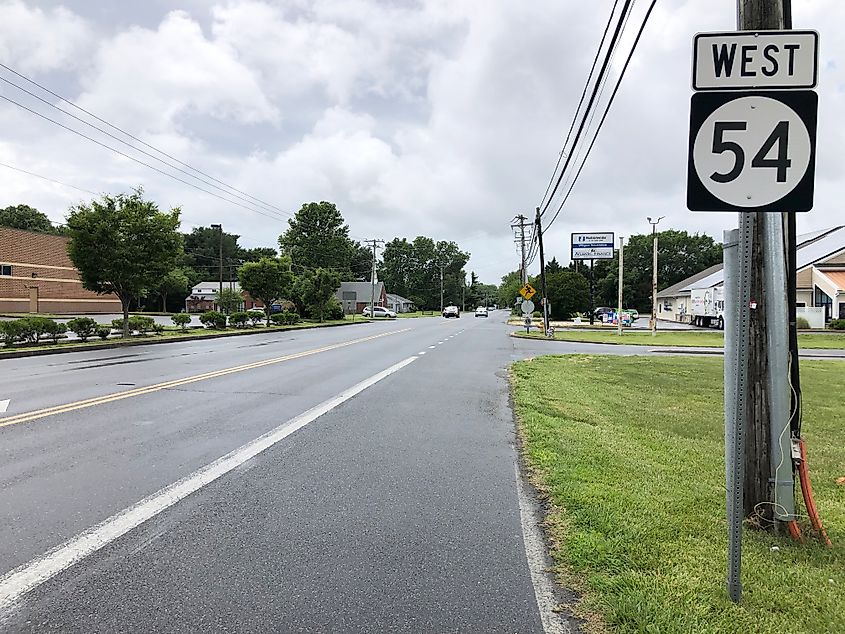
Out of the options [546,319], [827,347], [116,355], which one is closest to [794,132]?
[116,355]

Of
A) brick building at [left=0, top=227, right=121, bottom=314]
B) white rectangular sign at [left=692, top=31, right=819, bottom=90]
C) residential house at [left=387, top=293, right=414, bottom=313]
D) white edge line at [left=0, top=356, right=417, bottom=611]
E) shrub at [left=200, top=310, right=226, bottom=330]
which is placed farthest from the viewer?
residential house at [left=387, top=293, right=414, bottom=313]

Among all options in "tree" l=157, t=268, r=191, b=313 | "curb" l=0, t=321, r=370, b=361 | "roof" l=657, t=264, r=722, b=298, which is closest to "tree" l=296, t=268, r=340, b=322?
"curb" l=0, t=321, r=370, b=361

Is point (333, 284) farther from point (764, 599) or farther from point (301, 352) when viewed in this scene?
point (764, 599)

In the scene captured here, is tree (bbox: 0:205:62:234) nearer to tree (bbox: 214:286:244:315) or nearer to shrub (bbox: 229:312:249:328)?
tree (bbox: 214:286:244:315)

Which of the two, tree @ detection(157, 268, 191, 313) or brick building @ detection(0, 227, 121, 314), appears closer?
brick building @ detection(0, 227, 121, 314)

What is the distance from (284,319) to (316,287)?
6540mm

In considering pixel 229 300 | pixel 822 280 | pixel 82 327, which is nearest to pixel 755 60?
pixel 82 327

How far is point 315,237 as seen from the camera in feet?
298

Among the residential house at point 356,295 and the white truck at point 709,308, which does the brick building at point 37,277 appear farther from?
the white truck at point 709,308

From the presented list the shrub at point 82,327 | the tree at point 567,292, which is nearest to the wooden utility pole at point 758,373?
the shrub at point 82,327

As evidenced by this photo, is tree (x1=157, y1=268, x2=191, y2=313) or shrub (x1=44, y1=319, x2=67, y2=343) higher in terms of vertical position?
tree (x1=157, y1=268, x2=191, y2=313)

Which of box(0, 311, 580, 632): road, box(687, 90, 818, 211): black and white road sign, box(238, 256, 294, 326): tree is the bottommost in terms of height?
box(0, 311, 580, 632): road

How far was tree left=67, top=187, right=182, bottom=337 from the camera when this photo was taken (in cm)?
2461

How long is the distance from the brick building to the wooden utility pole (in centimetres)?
5817
